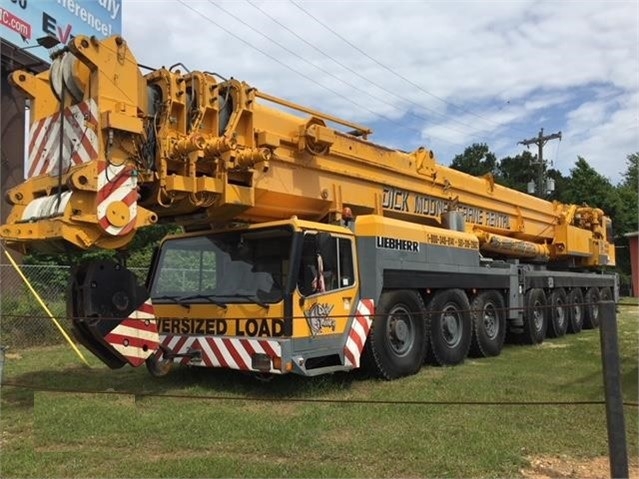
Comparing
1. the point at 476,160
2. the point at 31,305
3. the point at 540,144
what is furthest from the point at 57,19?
the point at 476,160

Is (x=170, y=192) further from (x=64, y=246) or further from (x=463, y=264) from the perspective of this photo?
(x=463, y=264)

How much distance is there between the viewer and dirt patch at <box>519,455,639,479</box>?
4488mm

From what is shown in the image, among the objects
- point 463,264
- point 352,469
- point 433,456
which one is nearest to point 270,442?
point 352,469

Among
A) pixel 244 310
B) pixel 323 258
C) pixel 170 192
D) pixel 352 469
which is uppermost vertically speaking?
pixel 170 192

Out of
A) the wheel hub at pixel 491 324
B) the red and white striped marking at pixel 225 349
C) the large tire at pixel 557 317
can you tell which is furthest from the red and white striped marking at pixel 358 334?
the large tire at pixel 557 317

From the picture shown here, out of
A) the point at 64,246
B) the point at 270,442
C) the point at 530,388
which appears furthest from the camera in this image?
the point at 530,388

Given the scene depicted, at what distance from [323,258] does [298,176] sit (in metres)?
1.11

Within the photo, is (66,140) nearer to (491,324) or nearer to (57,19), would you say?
(491,324)

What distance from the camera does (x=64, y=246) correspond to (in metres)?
5.88

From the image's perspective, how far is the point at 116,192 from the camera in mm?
5980

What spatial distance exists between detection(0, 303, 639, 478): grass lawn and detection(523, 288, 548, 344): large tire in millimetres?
4012

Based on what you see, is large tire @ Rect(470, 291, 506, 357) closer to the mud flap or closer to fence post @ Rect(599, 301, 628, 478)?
the mud flap

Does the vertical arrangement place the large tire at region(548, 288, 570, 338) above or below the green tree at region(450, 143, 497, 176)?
below

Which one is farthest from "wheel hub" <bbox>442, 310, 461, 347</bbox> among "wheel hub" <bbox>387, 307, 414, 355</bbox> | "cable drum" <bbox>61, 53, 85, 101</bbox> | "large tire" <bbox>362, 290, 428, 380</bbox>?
"cable drum" <bbox>61, 53, 85, 101</bbox>
